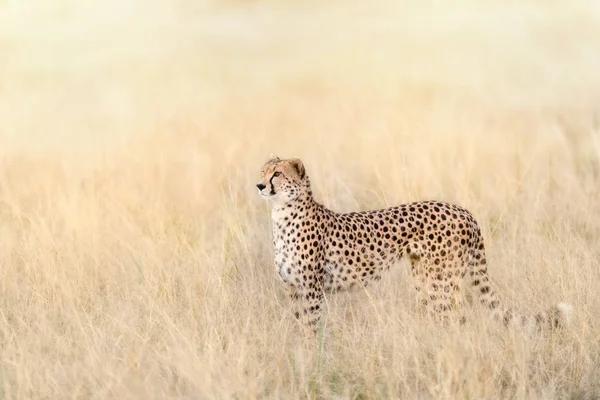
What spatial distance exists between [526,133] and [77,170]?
3303 millimetres

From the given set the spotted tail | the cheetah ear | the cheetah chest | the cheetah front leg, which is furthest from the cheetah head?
the spotted tail

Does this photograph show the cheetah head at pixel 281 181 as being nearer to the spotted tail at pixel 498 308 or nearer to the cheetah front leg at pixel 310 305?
the cheetah front leg at pixel 310 305

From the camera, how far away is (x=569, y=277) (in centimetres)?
424

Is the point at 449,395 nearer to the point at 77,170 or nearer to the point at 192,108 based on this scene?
the point at 77,170

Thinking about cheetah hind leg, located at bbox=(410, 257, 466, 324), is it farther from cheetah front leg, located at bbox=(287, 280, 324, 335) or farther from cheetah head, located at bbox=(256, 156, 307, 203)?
cheetah head, located at bbox=(256, 156, 307, 203)

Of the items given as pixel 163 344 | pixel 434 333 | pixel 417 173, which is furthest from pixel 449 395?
pixel 417 173

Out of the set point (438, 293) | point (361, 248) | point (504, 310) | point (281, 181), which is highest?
point (281, 181)

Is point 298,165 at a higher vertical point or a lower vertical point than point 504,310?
higher

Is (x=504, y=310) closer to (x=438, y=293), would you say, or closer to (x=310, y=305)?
(x=438, y=293)

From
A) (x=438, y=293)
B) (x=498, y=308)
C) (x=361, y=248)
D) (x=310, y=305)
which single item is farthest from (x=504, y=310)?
(x=310, y=305)

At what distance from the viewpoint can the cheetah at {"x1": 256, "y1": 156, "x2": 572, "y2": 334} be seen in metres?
3.93

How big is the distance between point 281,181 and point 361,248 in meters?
0.43

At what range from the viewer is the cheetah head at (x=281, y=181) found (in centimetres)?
390

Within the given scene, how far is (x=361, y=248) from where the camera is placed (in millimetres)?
4012
